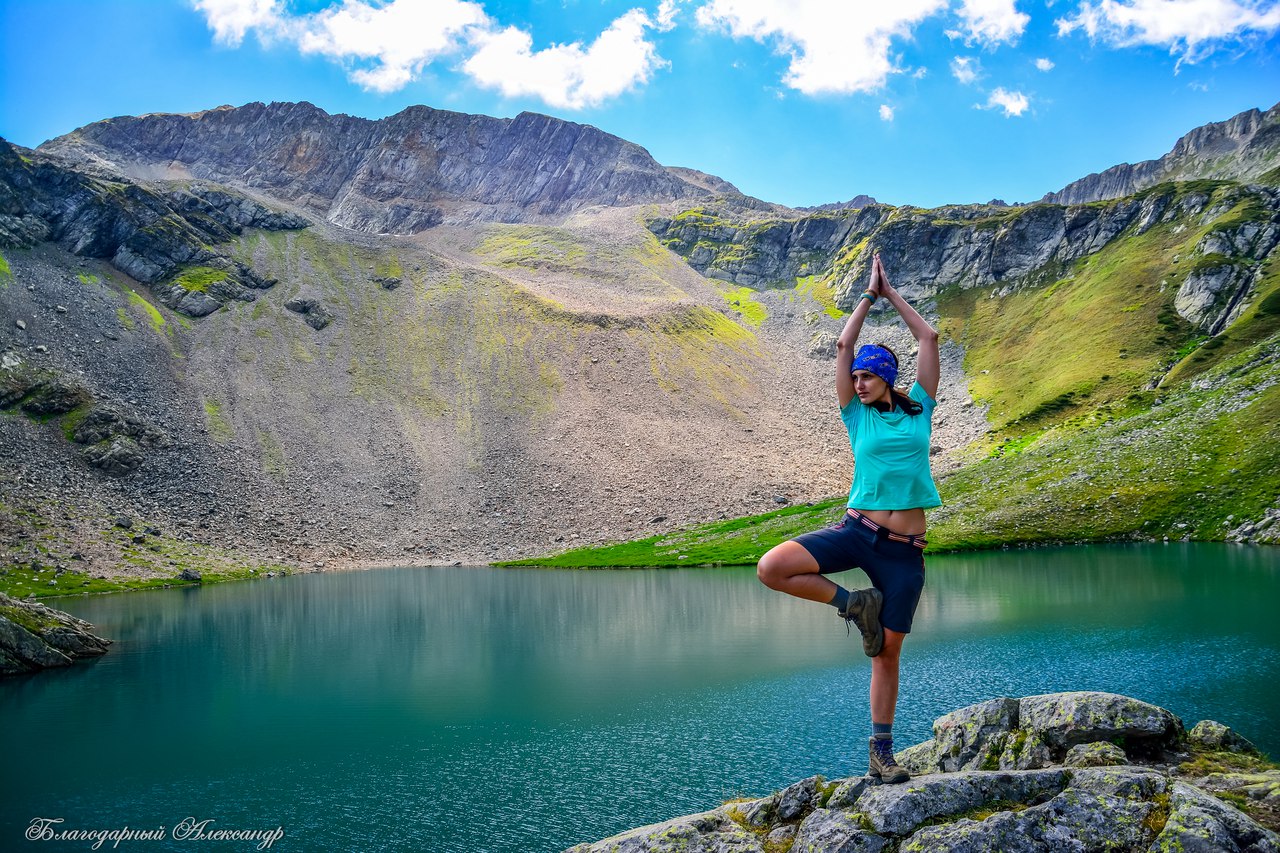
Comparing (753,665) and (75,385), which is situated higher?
(75,385)

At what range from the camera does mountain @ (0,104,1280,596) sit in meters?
69.7

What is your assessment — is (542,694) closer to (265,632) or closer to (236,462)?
(265,632)

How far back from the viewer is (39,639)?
126 ft

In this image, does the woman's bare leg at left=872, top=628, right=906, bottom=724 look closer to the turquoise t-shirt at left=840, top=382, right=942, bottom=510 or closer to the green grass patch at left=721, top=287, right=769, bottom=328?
the turquoise t-shirt at left=840, top=382, right=942, bottom=510

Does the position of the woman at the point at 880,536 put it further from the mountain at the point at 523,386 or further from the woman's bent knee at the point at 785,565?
the mountain at the point at 523,386

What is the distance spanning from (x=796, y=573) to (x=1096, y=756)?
4.96 meters

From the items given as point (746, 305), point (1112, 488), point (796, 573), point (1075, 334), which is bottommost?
point (1112, 488)

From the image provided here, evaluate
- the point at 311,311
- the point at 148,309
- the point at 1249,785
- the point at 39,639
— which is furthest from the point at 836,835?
the point at 311,311

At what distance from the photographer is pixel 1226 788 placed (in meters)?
8.37

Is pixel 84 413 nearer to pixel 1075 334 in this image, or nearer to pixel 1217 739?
pixel 1217 739

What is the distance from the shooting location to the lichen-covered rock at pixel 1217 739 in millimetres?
10492

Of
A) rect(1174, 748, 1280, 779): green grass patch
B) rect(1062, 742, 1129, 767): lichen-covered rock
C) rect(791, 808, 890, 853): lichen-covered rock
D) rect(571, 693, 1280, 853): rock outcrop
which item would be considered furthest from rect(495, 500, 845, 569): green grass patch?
rect(791, 808, 890, 853): lichen-covered rock

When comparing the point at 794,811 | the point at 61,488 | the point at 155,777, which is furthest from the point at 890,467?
the point at 61,488

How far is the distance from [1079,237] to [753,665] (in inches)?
5265
